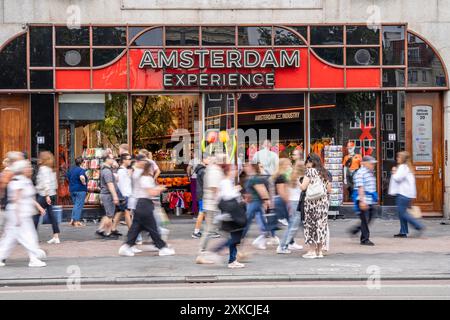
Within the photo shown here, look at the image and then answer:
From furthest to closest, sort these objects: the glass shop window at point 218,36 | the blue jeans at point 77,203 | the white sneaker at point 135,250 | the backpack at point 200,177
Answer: the glass shop window at point 218,36 → the blue jeans at point 77,203 → the backpack at point 200,177 → the white sneaker at point 135,250

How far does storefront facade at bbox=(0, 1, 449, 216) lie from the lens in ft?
70.1

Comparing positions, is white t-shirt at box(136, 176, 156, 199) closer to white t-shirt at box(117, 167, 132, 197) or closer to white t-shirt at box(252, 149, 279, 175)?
white t-shirt at box(117, 167, 132, 197)

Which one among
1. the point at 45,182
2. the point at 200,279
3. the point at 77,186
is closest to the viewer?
the point at 200,279

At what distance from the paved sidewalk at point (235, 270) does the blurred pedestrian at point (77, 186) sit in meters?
1.42

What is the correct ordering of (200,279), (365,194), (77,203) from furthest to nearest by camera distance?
(77,203) < (365,194) < (200,279)

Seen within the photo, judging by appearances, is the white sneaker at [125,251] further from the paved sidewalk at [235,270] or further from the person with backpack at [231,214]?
the person with backpack at [231,214]

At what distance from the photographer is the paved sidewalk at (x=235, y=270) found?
1288 cm

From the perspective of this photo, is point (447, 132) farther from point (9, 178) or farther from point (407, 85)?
point (9, 178)

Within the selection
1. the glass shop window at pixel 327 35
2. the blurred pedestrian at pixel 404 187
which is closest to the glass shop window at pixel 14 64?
the glass shop window at pixel 327 35

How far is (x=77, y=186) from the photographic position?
19.4 metres

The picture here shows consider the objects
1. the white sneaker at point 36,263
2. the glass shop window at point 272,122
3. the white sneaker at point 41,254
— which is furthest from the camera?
the glass shop window at point 272,122

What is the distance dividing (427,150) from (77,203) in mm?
9196

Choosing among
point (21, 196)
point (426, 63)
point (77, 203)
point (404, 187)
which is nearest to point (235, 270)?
point (21, 196)

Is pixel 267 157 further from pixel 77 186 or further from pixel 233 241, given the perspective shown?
pixel 233 241
